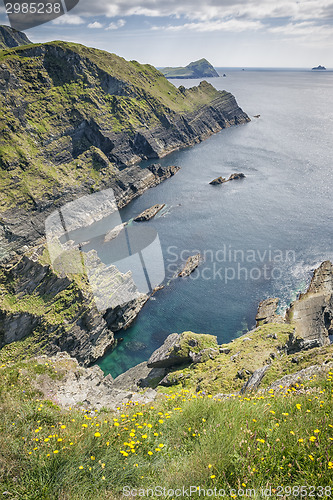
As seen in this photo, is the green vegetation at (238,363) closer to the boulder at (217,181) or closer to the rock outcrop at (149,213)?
the rock outcrop at (149,213)

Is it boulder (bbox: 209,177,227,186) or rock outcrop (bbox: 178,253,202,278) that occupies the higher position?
boulder (bbox: 209,177,227,186)

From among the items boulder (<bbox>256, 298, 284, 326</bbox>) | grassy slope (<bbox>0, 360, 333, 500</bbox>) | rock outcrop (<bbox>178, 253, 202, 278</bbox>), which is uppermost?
grassy slope (<bbox>0, 360, 333, 500</bbox>)

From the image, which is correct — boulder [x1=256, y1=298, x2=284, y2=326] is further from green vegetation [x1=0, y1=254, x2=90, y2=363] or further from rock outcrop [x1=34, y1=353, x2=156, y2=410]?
rock outcrop [x1=34, y1=353, x2=156, y2=410]

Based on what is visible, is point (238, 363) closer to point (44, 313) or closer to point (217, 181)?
point (44, 313)

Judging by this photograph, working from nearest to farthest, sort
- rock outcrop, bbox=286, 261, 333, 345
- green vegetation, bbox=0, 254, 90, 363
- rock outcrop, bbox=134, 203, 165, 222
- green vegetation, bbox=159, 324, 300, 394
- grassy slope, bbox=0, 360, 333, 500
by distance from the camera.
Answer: grassy slope, bbox=0, 360, 333, 500 → green vegetation, bbox=159, 324, 300, 394 → green vegetation, bbox=0, 254, 90, 363 → rock outcrop, bbox=286, 261, 333, 345 → rock outcrop, bbox=134, 203, 165, 222

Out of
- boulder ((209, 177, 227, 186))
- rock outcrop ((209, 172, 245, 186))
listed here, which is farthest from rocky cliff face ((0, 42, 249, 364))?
rock outcrop ((209, 172, 245, 186))

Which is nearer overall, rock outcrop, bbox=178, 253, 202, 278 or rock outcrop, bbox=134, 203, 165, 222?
rock outcrop, bbox=178, 253, 202, 278
